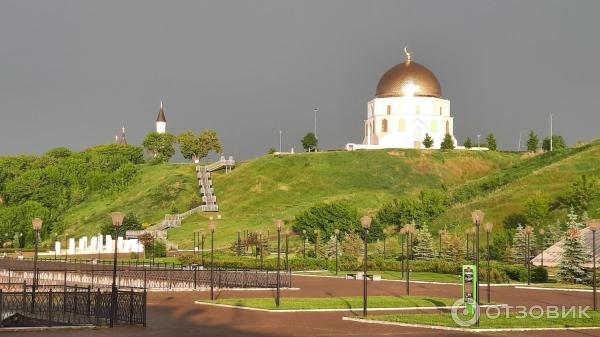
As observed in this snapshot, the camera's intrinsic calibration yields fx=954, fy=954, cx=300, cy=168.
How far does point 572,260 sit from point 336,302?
17509mm

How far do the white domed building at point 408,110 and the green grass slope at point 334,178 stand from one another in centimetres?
615

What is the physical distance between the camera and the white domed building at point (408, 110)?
124 m

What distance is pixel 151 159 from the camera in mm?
145250

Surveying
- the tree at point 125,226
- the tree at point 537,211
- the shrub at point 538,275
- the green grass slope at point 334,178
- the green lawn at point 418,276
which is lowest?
the green lawn at point 418,276

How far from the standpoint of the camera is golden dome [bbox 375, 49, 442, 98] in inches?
4862

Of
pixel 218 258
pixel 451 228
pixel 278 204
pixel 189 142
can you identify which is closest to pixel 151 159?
pixel 189 142

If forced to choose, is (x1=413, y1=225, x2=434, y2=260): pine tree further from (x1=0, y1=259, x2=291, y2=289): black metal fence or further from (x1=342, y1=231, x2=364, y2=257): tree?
(x1=0, y1=259, x2=291, y2=289): black metal fence

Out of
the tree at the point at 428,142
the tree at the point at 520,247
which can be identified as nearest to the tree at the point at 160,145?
the tree at the point at 428,142

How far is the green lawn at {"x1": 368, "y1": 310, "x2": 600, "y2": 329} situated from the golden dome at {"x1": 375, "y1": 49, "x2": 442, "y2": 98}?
95906 mm

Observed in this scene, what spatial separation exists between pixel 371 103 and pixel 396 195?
24.7m

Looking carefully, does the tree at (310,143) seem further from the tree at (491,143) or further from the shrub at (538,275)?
the shrub at (538,275)

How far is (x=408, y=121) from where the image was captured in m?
124

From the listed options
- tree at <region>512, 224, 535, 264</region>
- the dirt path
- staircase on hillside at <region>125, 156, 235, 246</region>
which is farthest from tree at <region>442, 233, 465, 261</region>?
staircase on hillside at <region>125, 156, 235, 246</region>

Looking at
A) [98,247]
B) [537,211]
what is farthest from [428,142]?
[98,247]
